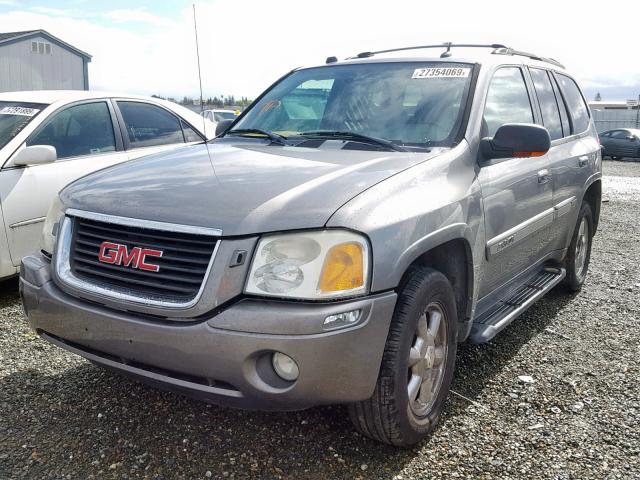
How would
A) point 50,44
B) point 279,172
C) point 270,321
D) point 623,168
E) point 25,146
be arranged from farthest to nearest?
point 50,44 < point 623,168 < point 25,146 < point 279,172 < point 270,321

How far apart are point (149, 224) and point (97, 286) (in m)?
0.38

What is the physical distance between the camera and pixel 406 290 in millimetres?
2604

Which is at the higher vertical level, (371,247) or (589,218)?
(371,247)

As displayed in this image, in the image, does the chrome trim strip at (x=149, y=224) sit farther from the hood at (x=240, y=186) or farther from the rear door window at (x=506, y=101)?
the rear door window at (x=506, y=101)

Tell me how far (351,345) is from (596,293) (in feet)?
12.6

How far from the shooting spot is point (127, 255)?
2574 millimetres

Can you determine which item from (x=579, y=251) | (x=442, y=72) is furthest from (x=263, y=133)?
(x=579, y=251)

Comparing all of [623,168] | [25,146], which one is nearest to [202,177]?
[25,146]

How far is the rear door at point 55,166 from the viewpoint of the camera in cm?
470

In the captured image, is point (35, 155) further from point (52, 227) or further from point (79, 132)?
point (52, 227)

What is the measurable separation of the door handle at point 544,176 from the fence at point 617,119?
1310 inches

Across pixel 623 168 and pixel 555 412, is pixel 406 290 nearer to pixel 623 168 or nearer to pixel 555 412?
pixel 555 412

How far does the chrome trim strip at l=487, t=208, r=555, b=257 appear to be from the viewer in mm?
3396

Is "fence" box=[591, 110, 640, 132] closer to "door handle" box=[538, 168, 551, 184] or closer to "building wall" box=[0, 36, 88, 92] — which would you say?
"building wall" box=[0, 36, 88, 92]
